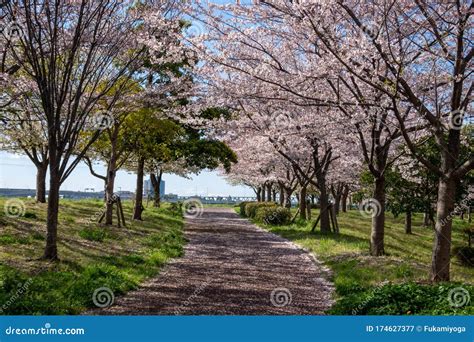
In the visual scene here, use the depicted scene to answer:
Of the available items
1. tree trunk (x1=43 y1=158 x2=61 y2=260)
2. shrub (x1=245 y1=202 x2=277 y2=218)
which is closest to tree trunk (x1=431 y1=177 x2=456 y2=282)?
tree trunk (x1=43 y1=158 x2=61 y2=260)

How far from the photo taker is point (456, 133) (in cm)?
1002

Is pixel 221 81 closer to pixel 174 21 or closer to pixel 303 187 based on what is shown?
pixel 174 21

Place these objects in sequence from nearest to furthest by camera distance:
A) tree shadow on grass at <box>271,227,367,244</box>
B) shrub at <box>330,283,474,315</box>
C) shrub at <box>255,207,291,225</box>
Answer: shrub at <box>330,283,474,315</box>
tree shadow on grass at <box>271,227,367,244</box>
shrub at <box>255,207,291,225</box>

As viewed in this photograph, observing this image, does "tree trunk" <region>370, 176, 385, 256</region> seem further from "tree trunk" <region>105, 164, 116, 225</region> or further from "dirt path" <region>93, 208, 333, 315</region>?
"tree trunk" <region>105, 164, 116, 225</region>

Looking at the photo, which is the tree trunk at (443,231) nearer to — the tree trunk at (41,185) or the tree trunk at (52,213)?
the tree trunk at (52,213)

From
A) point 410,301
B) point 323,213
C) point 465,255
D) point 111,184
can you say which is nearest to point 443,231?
point 410,301

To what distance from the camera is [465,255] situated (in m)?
17.8

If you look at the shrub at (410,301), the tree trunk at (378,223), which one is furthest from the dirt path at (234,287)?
the tree trunk at (378,223)

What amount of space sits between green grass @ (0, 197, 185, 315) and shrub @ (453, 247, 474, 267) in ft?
35.2

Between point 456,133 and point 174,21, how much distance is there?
24.3ft

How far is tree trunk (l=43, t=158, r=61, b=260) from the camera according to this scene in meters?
11.1

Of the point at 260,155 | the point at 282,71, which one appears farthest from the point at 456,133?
the point at 260,155

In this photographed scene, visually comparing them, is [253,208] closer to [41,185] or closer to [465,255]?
[41,185]

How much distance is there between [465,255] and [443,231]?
949 centimetres
